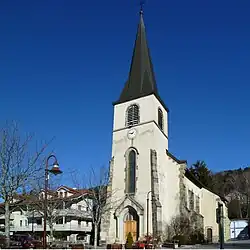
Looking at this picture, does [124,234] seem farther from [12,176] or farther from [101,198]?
[12,176]

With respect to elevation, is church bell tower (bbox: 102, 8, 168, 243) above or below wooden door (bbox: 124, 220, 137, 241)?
above

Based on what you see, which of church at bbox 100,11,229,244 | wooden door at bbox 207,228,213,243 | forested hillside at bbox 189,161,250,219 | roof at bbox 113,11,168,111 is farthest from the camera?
forested hillside at bbox 189,161,250,219

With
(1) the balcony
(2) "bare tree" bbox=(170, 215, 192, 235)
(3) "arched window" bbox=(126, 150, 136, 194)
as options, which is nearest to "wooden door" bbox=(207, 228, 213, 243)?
(2) "bare tree" bbox=(170, 215, 192, 235)

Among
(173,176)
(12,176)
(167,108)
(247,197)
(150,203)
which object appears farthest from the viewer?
(247,197)

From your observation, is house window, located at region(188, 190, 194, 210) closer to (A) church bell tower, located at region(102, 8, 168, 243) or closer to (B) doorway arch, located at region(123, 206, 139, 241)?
(A) church bell tower, located at region(102, 8, 168, 243)

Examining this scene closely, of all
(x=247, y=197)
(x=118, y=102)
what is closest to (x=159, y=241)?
(x=118, y=102)

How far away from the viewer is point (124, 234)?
37500 mm

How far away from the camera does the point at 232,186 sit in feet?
298

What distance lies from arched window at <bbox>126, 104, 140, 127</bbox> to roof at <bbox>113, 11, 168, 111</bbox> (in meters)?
1.26

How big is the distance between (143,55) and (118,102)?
26.1ft

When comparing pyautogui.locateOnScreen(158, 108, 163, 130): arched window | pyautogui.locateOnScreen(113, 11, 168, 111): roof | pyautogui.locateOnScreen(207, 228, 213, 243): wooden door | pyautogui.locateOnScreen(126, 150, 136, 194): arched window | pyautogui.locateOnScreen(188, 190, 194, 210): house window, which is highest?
pyautogui.locateOnScreen(113, 11, 168, 111): roof

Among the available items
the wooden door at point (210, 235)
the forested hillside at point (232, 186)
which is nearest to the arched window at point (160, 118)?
the wooden door at point (210, 235)

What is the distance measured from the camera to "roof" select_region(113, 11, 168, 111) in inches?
1710

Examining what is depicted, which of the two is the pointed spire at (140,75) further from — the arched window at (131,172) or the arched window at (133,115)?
the arched window at (131,172)
